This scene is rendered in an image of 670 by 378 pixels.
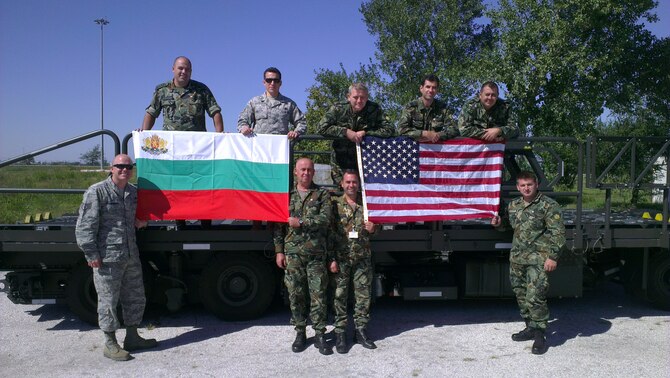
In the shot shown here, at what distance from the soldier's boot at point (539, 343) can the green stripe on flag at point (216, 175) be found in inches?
111

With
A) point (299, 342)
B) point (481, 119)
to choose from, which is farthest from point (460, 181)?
point (299, 342)

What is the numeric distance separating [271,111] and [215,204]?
118 centimetres

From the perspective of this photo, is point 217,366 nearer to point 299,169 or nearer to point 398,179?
point 299,169

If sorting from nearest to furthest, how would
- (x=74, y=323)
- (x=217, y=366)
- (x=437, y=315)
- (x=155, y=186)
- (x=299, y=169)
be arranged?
(x=217, y=366)
(x=299, y=169)
(x=155, y=186)
(x=74, y=323)
(x=437, y=315)

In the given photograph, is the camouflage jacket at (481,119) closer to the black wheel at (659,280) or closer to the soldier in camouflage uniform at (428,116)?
the soldier in camouflage uniform at (428,116)

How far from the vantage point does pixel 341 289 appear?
4.99 m

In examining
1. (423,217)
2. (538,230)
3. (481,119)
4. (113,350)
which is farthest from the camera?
(481,119)

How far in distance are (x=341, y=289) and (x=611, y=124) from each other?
94.3 feet

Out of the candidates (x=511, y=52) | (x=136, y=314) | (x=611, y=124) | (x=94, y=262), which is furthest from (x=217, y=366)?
(x=611, y=124)

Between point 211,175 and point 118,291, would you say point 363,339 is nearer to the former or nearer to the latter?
point 211,175

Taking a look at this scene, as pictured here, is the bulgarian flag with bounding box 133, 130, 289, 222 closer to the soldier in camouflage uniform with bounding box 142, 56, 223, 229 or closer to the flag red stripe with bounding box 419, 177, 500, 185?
the soldier in camouflage uniform with bounding box 142, 56, 223, 229

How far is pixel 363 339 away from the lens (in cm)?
499

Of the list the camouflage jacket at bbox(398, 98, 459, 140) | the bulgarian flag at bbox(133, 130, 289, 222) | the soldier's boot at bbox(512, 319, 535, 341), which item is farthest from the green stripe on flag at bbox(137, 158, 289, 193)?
the soldier's boot at bbox(512, 319, 535, 341)

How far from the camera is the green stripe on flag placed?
207 inches
